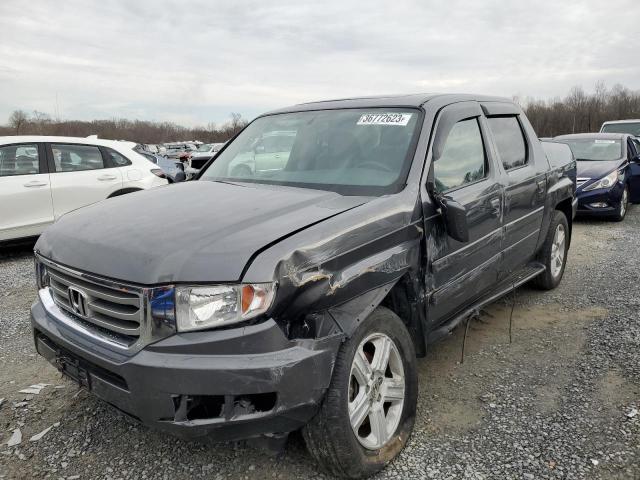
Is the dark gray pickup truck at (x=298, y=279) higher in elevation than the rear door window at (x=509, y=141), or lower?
lower

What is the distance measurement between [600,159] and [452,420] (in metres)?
8.57

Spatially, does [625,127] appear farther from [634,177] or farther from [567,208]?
[567,208]

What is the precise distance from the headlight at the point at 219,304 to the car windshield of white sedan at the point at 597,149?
9.40 metres

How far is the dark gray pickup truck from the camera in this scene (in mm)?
2002

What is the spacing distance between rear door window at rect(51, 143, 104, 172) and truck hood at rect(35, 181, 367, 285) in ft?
16.0

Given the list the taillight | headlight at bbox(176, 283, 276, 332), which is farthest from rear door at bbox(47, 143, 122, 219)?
headlight at bbox(176, 283, 276, 332)

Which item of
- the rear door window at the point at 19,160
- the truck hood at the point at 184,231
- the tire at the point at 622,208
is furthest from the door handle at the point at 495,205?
the tire at the point at 622,208

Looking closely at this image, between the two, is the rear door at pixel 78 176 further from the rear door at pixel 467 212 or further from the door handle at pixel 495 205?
the door handle at pixel 495 205

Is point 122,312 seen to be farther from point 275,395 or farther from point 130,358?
point 275,395

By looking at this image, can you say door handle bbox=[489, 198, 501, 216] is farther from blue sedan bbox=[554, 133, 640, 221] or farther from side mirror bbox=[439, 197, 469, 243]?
blue sedan bbox=[554, 133, 640, 221]

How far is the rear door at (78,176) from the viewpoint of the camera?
7051 mm

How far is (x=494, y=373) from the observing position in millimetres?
3518

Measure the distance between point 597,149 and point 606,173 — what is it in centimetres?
127

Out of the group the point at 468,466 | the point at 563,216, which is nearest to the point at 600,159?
the point at 563,216
